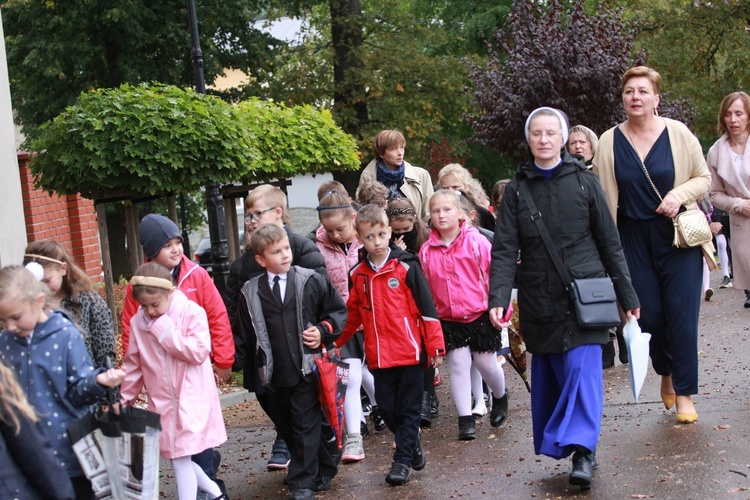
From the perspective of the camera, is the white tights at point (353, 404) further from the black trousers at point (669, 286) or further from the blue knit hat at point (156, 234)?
the black trousers at point (669, 286)

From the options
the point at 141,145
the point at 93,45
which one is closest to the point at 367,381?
the point at 141,145

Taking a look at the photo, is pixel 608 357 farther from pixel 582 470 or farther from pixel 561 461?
pixel 582 470

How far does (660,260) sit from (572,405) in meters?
1.55

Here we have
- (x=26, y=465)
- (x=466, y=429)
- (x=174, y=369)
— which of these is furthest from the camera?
(x=466, y=429)

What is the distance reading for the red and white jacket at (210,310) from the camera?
612 cm

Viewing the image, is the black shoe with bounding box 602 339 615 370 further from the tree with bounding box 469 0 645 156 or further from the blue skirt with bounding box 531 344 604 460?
the tree with bounding box 469 0 645 156

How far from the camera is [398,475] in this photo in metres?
6.33

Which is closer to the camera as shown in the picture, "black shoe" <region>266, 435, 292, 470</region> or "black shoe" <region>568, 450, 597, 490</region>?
"black shoe" <region>568, 450, 597, 490</region>

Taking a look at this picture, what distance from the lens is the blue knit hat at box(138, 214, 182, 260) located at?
622 centimetres

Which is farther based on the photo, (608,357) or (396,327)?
(608,357)

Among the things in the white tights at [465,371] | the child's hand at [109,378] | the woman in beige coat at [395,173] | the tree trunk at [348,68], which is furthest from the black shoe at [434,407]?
the tree trunk at [348,68]

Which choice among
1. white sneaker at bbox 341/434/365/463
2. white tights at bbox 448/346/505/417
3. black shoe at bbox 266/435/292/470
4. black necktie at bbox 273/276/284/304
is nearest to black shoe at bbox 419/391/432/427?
white tights at bbox 448/346/505/417

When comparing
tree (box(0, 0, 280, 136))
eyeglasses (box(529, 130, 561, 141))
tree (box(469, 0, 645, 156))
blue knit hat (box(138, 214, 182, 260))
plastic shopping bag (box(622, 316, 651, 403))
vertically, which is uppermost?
tree (box(0, 0, 280, 136))

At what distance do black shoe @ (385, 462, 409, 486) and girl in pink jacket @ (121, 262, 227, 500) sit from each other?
1107 mm
